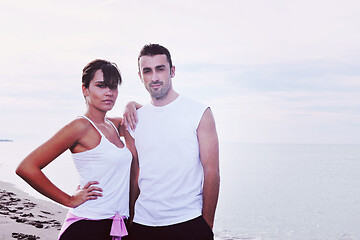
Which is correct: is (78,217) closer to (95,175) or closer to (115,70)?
(95,175)

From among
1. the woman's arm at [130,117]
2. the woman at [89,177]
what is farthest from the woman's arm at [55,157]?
the woman's arm at [130,117]

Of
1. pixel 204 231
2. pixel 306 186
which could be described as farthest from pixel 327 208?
pixel 204 231

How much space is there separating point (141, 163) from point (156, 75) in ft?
2.84

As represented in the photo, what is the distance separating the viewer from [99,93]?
3.76 meters

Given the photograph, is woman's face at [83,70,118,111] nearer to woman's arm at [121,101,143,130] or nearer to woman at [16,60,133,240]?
woman at [16,60,133,240]

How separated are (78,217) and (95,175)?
0.40 m

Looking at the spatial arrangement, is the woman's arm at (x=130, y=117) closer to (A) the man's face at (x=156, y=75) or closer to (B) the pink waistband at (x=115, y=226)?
(A) the man's face at (x=156, y=75)

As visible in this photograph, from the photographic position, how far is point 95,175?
3.57m

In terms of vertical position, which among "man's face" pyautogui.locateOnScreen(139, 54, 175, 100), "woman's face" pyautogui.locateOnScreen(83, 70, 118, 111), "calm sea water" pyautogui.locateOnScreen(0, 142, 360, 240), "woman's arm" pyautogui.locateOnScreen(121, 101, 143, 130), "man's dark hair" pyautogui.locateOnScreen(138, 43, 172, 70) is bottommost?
"calm sea water" pyautogui.locateOnScreen(0, 142, 360, 240)

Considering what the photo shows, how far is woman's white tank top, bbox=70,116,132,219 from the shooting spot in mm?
3545

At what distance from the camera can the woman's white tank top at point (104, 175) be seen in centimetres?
354

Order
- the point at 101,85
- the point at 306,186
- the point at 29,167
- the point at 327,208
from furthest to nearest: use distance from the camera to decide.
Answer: the point at 306,186 → the point at 327,208 → the point at 101,85 → the point at 29,167

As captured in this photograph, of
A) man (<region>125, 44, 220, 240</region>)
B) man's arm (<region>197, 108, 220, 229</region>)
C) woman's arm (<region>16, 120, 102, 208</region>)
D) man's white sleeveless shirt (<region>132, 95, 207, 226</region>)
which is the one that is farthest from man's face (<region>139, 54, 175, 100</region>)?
woman's arm (<region>16, 120, 102, 208</region>)

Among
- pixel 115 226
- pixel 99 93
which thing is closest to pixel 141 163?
pixel 115 226
